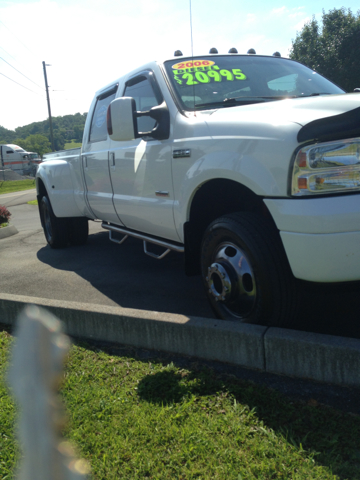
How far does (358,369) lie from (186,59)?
10.2 ft

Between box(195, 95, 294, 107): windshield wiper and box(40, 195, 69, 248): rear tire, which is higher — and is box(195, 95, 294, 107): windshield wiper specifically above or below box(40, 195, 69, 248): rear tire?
above

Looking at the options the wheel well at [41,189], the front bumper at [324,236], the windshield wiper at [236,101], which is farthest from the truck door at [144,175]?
the wheel well at [41,189]

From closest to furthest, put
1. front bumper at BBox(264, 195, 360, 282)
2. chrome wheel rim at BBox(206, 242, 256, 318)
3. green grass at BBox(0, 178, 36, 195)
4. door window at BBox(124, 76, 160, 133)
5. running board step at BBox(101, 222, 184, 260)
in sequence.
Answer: front bumper at BBox(264, 195, 360, 282) → chrome wheel rim at BBox(206, 242, 256, 318) → running board step at BBox(101, 222, 184, 260) → door window at BBox(124, 76, 160, 133) → green grass at BBox(0, 178, 36, 195)

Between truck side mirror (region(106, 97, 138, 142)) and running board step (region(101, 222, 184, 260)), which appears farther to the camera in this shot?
running board step (region(101, 222, 184, 260))

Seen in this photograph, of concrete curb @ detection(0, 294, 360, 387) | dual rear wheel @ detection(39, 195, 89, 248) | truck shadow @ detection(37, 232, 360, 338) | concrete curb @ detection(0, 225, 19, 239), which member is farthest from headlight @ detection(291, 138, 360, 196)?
concrete curb @ detection(0, 225, 19, 239)

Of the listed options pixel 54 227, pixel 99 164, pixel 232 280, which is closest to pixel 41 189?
pixel 54 227

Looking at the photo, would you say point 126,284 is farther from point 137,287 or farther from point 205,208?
point 205,208

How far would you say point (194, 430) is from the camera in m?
2.24

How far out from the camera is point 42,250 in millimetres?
7355

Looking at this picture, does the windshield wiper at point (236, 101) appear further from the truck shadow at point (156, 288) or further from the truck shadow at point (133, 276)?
the truck shadow at point (133, 276)

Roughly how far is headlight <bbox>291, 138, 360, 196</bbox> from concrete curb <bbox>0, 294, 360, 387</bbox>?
32.8 inches

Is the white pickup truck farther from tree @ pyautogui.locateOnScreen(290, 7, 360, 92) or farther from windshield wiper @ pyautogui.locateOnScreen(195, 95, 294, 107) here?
tree @ pyautogui.locateOnScreen(290, 7, 360, 92)

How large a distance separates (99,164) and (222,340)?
9.85 ft

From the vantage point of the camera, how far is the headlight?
2.44 metres
